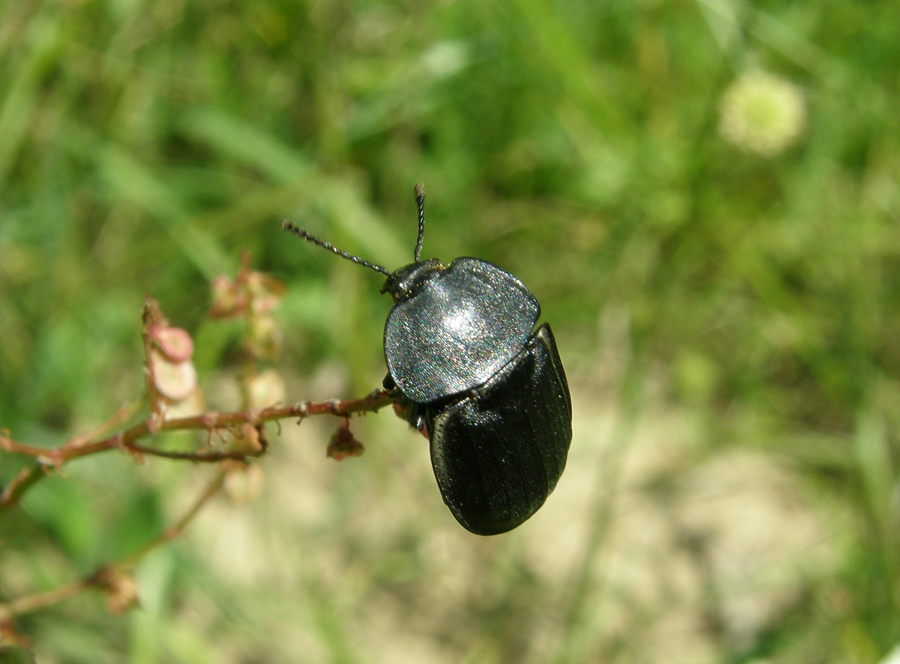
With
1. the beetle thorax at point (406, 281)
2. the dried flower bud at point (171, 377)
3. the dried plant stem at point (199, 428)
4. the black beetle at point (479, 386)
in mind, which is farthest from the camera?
the beetle thorax at point (406, 281)

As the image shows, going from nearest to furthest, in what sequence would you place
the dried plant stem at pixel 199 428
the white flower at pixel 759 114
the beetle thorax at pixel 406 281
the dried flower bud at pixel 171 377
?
the dried plant stem at pixel 199 428 < the dried flower bud at pixel 171 377 < the beetle thorax at pixel 406 281 < the white flower at pixel 759 114

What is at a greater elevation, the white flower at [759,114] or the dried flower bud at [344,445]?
the white flower at [759,114]

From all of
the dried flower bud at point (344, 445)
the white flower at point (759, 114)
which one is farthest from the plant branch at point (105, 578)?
the white flower at point (759, 114)

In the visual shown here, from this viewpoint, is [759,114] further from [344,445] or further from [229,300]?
[344,445]

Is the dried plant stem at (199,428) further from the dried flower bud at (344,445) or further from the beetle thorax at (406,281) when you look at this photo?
the beetle thorax at (406,281)

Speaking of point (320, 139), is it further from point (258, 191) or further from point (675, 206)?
point (675, 206)

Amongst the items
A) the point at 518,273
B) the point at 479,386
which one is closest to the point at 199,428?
the point at 479,386
